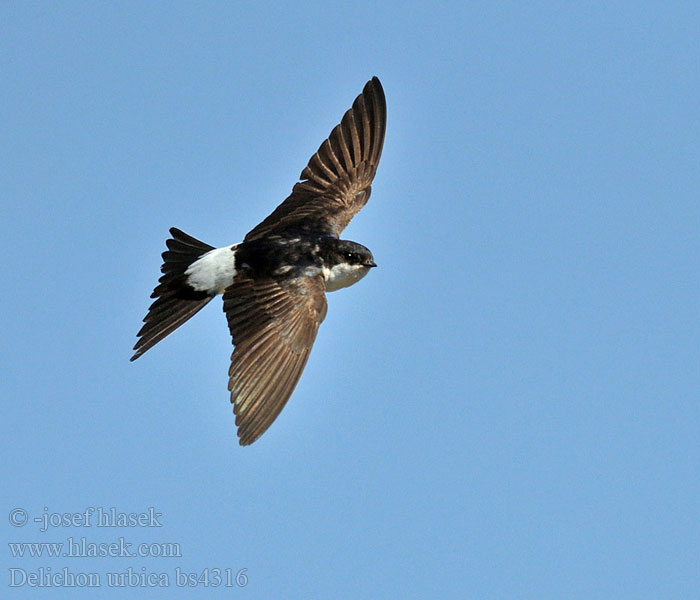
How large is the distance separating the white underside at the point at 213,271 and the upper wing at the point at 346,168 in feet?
3.13

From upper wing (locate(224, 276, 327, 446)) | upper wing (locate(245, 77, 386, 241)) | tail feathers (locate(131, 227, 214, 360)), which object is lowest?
upper wing (locate(224, 276, 327, 446))

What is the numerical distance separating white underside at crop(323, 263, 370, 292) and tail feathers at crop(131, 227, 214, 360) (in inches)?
38.5

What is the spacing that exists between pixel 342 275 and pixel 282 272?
603 millimetres

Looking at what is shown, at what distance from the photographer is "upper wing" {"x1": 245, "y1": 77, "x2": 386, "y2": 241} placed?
1116cm

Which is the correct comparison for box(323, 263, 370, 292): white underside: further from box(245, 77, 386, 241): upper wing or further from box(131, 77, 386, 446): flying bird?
box(245, 77, 386, 241): upper wing

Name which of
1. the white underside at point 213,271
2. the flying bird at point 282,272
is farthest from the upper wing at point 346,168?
the white underside at point 213,271

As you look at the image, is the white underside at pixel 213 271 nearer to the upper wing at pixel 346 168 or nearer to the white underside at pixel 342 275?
the white underside at pixel 342 275

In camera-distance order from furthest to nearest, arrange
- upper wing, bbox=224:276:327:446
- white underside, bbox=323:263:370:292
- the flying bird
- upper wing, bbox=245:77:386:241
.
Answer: upper wing, bbox=245:77:386:241
white underside, bbox=323:263:370:292
the flying bird
upper wing, bbox=224:276:327:446

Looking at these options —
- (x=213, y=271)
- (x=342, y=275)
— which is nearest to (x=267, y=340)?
(x=213, y=271)

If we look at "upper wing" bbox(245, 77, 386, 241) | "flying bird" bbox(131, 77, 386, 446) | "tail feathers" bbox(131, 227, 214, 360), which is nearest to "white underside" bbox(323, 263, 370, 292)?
"flying bird" bbox(131, 77, 386, 446)

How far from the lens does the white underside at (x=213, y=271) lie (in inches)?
394

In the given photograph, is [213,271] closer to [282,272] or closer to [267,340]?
[282,272]

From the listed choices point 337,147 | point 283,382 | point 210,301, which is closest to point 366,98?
point 337,147

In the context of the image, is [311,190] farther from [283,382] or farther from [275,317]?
[283,382]
